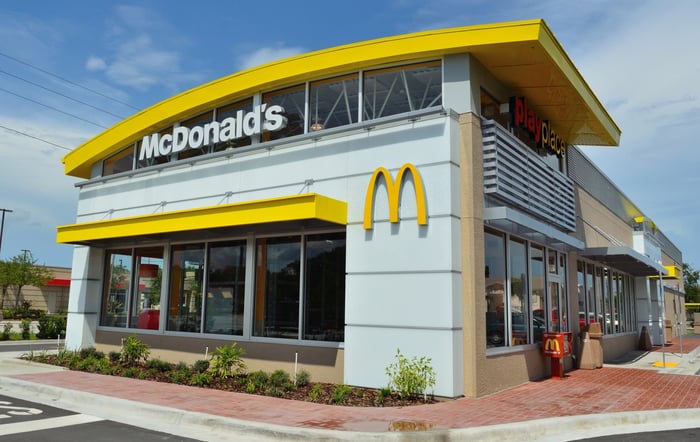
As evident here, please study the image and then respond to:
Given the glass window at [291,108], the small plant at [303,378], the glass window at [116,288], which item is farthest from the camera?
the glass window at [116,288]

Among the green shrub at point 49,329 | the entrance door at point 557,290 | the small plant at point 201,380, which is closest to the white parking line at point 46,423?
the small plant at point 201,380

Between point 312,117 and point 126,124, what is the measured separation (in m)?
7.30

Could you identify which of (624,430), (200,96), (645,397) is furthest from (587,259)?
(200,96)

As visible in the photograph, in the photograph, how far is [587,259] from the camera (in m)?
17.9

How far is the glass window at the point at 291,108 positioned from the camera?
13188mm

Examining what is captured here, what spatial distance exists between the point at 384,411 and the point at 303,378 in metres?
2.84

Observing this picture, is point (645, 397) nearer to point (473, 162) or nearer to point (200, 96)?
point (473, 162)

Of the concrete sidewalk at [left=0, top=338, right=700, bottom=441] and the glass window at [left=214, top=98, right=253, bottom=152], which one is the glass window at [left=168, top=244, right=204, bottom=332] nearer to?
the concrete sidewalk at [left=0, top=338, right=700, bottom=441]

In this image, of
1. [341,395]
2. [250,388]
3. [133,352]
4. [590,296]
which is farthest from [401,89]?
[590,296]

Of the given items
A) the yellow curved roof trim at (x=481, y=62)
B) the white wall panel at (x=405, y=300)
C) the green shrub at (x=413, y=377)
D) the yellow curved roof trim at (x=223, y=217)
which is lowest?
the green shrub at (x=413, y=377)

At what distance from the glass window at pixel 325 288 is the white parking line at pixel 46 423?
4.61m

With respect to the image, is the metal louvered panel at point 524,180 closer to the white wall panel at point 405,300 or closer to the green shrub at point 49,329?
the white wall panel at point 405,300

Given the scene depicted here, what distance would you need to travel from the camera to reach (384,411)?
899cm

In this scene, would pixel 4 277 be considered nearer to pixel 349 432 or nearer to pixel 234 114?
pixel 234 114
